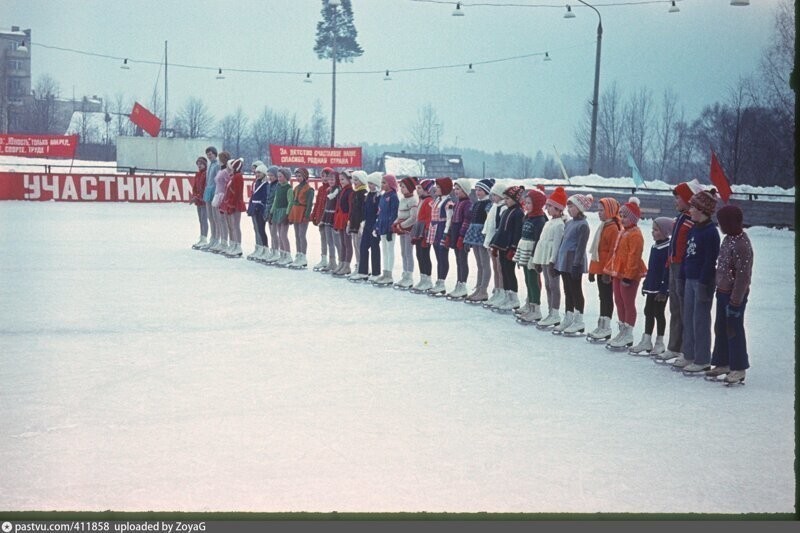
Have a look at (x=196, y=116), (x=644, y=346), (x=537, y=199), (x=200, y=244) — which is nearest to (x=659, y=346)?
(x=644, y=346)

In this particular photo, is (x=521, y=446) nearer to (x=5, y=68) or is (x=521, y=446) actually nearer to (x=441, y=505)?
(x=441, y=505)

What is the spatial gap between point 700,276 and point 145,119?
31268mm

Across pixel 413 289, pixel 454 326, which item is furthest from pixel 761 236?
pixel 454 326

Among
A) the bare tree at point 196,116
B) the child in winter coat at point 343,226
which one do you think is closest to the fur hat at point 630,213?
the child in winter coat at point 343,226

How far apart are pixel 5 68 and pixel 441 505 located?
1620cm

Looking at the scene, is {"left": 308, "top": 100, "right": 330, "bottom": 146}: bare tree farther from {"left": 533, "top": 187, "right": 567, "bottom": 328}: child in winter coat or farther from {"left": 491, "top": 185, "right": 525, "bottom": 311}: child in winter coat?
{"left": 533, "top": 187, "right": 567, "bottom": 328}: child in winter coat

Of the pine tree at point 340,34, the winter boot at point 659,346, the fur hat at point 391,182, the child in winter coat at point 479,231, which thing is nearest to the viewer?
the winter boot at point 659,346

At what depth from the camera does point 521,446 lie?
6.30m

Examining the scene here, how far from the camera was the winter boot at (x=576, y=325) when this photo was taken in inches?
429

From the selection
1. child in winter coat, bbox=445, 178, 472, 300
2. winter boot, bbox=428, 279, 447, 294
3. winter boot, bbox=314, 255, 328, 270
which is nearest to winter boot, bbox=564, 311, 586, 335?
child in winter coat, bbox=445, 178, 472, 300

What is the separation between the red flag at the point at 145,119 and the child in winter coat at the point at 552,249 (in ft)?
91.4

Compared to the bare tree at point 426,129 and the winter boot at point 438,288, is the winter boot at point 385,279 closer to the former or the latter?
the winter boot at point 438,288

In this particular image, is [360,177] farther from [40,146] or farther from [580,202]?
[40,146]

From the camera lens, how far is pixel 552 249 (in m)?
11.2
